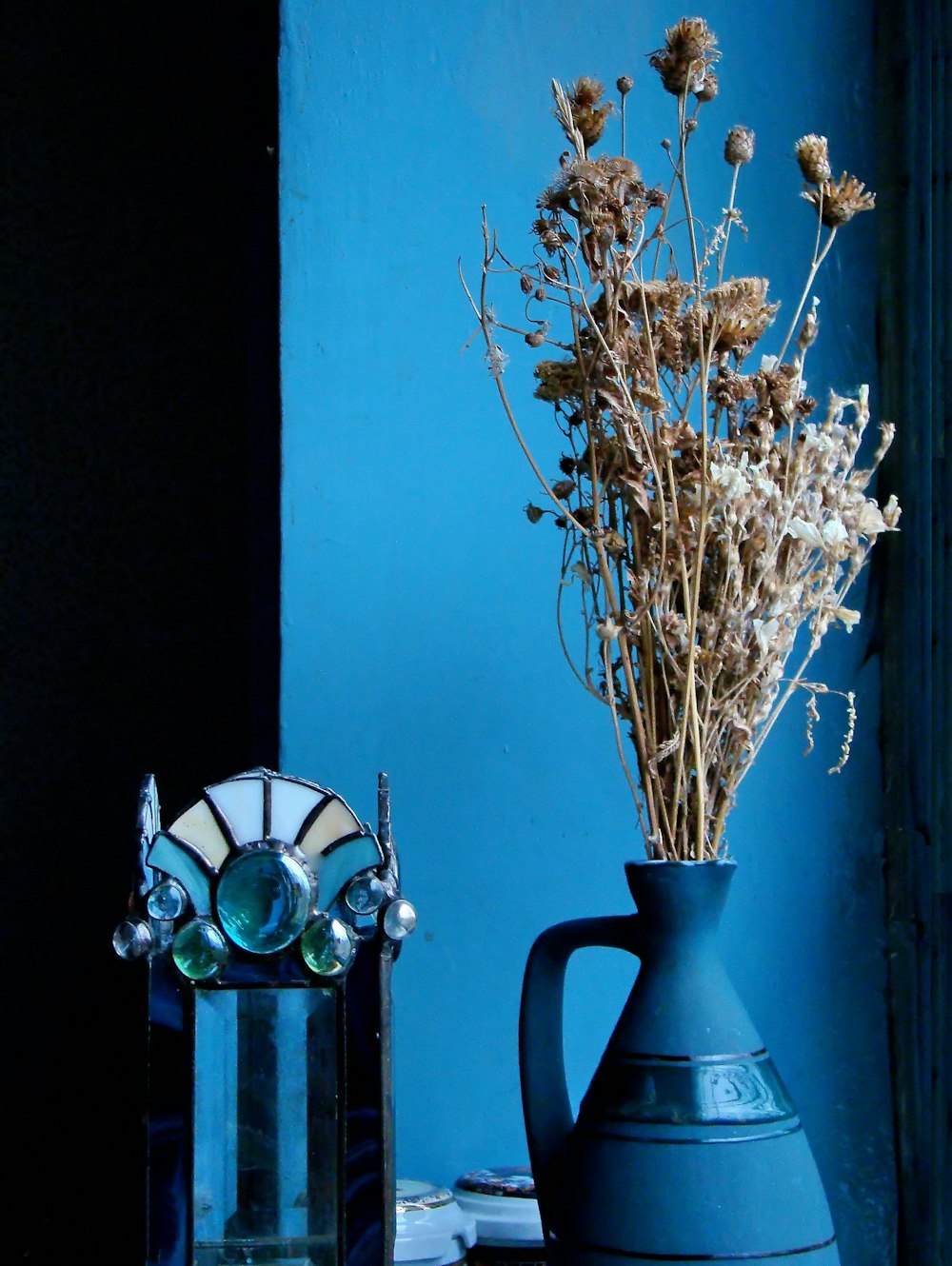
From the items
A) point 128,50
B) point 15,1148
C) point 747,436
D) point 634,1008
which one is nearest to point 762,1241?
point 634,1008

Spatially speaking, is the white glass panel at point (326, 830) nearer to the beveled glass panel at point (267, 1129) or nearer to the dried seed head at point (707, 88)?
the beveled glass panel at point (267, 1129)

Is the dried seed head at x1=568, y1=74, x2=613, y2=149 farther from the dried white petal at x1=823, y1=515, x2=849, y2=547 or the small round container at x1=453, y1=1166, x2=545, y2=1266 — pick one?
the small round container at x1=453, y1=1166, x2=545, y2=1266

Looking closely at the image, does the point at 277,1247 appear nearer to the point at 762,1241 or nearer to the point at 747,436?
the point at 762,1241

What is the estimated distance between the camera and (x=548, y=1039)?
0.94 meters

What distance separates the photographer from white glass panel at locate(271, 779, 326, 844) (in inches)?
32.8

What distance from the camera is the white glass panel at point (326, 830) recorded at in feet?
2.73

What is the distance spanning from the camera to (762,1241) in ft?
2.67

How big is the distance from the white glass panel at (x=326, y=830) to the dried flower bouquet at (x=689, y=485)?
21cm

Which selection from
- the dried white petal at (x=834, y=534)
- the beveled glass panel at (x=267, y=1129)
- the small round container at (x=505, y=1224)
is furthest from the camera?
the small round container at (x=505, y=1224)

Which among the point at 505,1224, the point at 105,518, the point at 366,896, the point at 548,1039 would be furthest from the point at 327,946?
the point at 105,518

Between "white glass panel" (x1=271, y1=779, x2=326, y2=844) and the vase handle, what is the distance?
21 centimetres

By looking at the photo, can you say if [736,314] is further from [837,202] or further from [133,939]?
[133,939]

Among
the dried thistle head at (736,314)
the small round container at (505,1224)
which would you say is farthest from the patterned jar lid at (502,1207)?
the dried thistle head at (736,314)

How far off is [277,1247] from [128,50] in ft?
4.30
